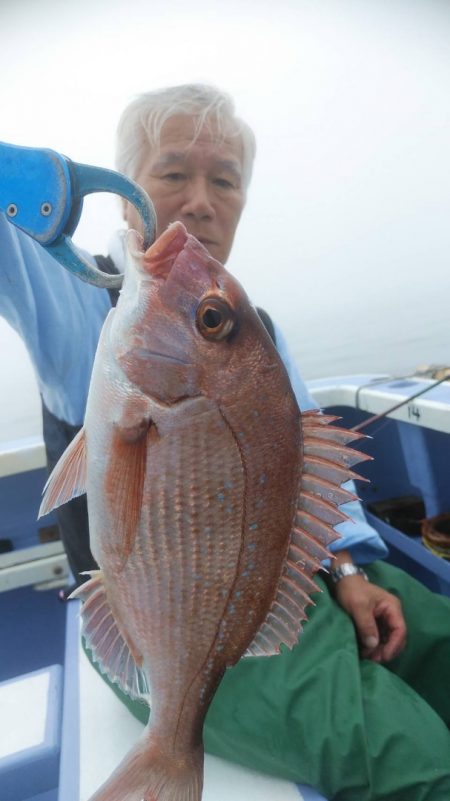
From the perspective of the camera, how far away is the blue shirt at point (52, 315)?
1127 millimetres

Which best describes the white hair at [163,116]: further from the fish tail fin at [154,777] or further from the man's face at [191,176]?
the fish tail fin at [154,777]

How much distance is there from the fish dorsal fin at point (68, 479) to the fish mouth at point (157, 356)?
146mm

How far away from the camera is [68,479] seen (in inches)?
30.8

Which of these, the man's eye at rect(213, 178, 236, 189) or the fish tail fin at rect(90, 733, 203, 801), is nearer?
the fish tail fin at rect(90, 733, 203, 801)

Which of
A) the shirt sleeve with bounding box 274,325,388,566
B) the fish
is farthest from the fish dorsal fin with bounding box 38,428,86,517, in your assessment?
the shirt sleeve with bounding box 274,325,388,566

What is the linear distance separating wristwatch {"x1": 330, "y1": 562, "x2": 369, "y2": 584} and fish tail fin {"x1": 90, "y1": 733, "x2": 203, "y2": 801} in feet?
2.85

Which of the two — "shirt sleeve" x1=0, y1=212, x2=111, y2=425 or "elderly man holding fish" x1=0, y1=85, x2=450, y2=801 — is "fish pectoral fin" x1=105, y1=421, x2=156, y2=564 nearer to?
"elderly man holding fish" x1=0, y1=85, x2=450, y2=801

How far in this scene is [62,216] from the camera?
666mm

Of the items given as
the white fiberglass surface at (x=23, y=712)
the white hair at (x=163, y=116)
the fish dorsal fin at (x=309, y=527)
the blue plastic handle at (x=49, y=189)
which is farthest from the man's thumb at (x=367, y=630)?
the white hair at (x=163, y=116)

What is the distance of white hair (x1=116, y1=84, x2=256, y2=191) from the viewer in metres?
1.58

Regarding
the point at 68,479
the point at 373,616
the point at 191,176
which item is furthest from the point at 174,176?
the point at 373,616

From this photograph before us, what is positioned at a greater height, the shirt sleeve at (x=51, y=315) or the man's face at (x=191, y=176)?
the man's face at (x=191, y=176)

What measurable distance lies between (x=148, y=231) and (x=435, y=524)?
6.82ft

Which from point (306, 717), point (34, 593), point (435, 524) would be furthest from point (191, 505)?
point (34, 593)
